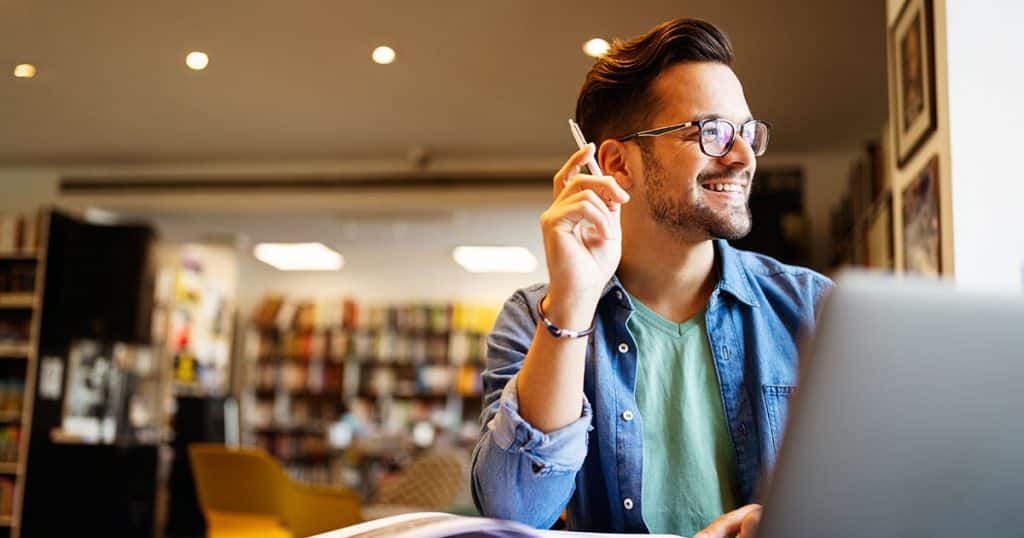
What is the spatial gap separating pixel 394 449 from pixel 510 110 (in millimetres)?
4381

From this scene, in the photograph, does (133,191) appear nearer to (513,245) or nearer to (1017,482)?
(513,245)

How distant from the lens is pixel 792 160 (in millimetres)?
6574

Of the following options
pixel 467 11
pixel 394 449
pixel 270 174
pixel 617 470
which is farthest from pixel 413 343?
pixel 617 470

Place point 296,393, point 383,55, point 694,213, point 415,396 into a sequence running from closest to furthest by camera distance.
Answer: point 694,213 < point 383,55 < point 415,396 < point 296,393

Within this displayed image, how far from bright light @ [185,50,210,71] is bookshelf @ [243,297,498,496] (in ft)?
18.9

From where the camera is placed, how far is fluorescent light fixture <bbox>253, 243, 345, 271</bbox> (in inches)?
376

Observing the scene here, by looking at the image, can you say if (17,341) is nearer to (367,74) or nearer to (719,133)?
(367,74)

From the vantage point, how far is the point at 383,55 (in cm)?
478

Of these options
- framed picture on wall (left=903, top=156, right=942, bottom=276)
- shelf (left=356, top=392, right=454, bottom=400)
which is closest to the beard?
framed picture on wall (left=903, top=156, right=942, bottom=276)

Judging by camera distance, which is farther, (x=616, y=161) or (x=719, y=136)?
(x=616, y=161)

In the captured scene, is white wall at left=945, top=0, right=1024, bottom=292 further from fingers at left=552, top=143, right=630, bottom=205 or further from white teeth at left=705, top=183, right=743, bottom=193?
fingers at left=552, top=143, right=630, bottom=205

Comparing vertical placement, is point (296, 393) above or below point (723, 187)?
below

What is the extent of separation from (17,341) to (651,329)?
A: 655cm

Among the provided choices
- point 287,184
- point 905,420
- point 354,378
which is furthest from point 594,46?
point 354,378
